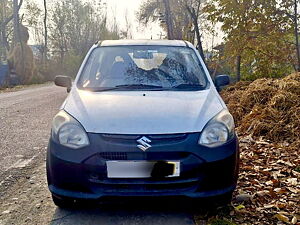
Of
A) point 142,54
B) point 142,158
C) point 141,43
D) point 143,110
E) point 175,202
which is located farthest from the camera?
point 141,43

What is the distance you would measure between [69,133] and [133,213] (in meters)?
0.92

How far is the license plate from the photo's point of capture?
103 inches

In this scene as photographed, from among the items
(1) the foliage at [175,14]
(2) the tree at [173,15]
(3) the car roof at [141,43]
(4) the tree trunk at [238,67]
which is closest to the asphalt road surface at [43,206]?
(3) the car roof at [141,43]

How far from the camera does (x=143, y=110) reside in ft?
9.58

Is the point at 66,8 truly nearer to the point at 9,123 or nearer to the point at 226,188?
the point at 9,123

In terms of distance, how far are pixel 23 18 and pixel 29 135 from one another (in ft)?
120

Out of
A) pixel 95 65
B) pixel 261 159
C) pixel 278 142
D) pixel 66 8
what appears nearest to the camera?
pixel 95 65

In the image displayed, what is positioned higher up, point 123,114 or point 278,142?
point 123,114

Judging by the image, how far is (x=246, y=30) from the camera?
10180mm

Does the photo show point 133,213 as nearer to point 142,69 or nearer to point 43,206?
point 43,206

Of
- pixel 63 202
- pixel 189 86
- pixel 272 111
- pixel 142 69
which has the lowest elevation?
pixel 63 202

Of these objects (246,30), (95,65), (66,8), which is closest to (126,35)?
(66,8)

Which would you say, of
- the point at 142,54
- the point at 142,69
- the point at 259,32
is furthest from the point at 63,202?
the point at 259,32

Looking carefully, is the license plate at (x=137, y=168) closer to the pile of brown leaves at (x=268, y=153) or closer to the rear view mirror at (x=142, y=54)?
the pile of brown leaves at (x=268, y=153)
